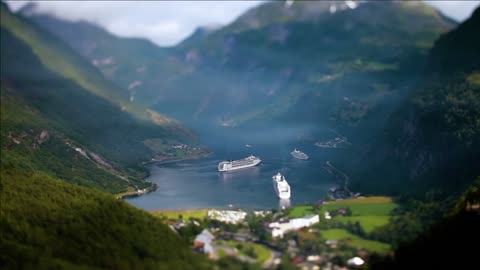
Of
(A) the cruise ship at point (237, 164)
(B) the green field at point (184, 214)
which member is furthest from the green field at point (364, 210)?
(A) the cruise ship at point (237, 164)

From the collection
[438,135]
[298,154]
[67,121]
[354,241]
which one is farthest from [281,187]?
[67,121]

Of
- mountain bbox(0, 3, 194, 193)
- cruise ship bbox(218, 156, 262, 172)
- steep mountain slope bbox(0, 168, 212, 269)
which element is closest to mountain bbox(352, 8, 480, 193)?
cruise ship bbox(218, 156, 262, 172)

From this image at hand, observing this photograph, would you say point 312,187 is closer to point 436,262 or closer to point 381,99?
point 436,262

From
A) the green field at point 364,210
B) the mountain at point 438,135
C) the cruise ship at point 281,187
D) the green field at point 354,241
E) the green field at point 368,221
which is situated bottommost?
the green field at point 354,241

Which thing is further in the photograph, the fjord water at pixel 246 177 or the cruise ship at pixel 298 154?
the cruise ship at pixel 298 154

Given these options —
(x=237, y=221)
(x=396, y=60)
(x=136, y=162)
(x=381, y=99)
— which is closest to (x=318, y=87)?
(x=396, y=60)

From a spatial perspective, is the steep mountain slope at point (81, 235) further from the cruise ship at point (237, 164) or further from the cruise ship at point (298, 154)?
the cruise ship at point (298, 154)
